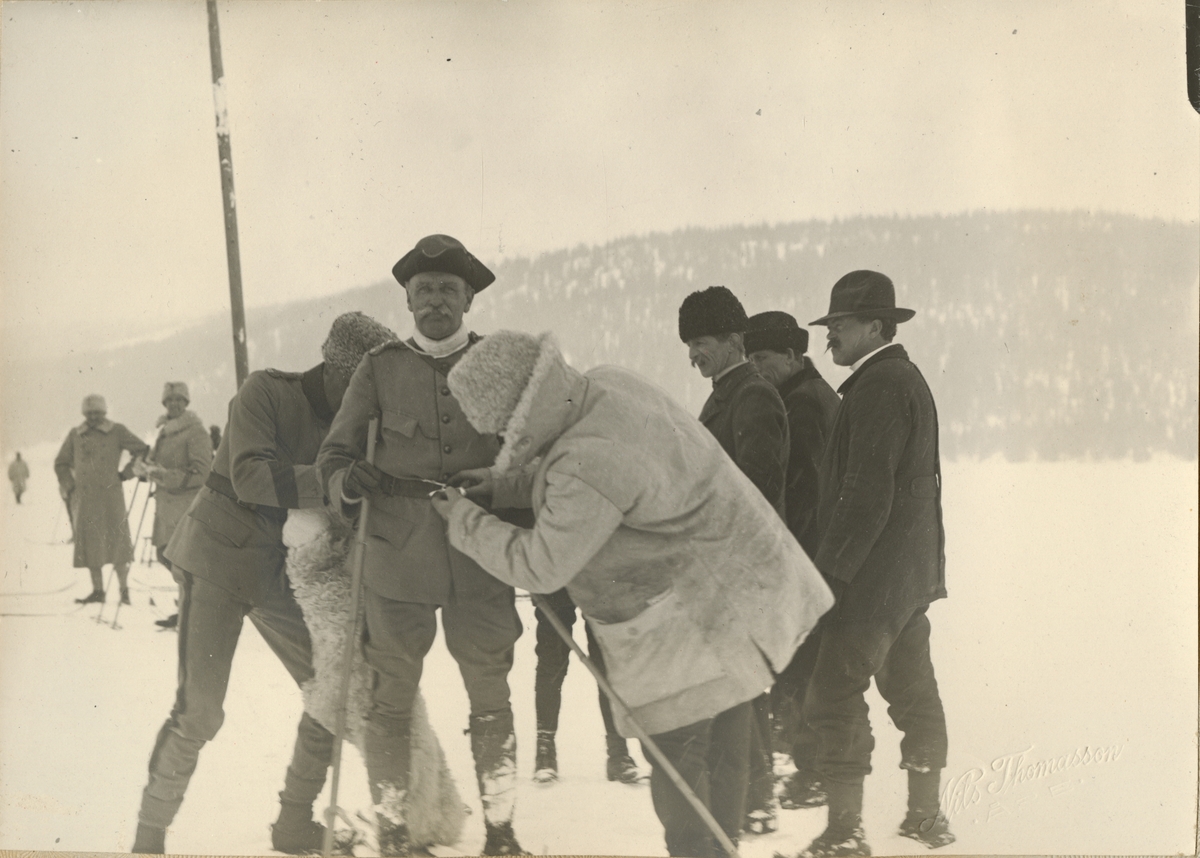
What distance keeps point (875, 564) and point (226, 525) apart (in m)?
1.96

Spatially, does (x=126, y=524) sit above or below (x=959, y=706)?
above

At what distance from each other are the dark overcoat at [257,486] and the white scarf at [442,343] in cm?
32

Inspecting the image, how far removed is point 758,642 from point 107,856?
222cm

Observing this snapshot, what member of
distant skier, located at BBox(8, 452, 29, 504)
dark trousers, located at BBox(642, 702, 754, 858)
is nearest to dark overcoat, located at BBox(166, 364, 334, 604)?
distant skier, located at BBox(8, 452, 29, 504)

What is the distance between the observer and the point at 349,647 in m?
2.90

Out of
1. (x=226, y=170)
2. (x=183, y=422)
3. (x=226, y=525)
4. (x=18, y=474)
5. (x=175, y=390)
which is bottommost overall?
(x=226, y=525)

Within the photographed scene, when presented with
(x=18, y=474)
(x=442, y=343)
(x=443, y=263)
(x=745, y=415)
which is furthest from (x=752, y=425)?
(x=18, y=474)

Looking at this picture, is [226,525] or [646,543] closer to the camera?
[646,543]

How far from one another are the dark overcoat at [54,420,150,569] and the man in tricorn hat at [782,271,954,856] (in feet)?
7.08

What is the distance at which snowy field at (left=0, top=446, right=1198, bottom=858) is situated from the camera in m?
3.01

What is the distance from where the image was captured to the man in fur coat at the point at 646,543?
256 cm

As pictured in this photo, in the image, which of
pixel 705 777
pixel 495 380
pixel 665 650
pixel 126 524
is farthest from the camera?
pixel 126 524

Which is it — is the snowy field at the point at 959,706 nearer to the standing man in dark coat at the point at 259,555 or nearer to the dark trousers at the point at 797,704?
the standing man in dark coat at the point at 259,555

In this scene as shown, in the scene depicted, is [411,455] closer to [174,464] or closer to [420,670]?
[420,670]
